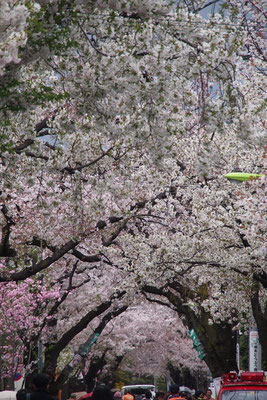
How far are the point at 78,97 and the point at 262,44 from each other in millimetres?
6682

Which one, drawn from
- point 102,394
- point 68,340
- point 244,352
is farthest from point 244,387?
point 244,352

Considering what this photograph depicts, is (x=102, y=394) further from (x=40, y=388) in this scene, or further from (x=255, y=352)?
(x=255, y=352)

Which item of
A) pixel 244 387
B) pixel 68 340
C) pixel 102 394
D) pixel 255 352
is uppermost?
pixel 68 340

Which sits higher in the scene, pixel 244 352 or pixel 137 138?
pixel 244 352

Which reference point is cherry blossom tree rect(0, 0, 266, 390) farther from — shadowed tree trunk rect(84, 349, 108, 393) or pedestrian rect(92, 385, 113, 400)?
shadowed tree trunk rect(84, 349, 108, 393)

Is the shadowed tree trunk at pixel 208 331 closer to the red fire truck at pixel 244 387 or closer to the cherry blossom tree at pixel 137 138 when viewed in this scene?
the cherry blossom tree at pixel 137 138

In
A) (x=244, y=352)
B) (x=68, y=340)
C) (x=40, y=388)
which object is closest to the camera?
(x=40, y=388)


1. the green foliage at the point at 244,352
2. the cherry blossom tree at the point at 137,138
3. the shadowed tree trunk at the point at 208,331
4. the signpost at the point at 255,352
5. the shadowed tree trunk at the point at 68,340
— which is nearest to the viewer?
the cherry blossom tree at the point at 137,138

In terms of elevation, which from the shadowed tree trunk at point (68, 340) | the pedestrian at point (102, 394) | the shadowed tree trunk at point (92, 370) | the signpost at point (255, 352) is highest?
the shadowed tree trunk at point (92, 370)

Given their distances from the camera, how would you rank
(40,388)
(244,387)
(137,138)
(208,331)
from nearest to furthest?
(40,388)
(137,138)
(244,387)
(208,331)

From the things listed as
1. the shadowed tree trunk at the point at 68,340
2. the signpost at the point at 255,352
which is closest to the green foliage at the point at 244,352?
the shadowed tree trunk at the point at 68,340

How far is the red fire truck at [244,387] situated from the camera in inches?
542

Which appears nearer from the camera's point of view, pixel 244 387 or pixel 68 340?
pixel 244 387

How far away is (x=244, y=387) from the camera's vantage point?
46.0ft
